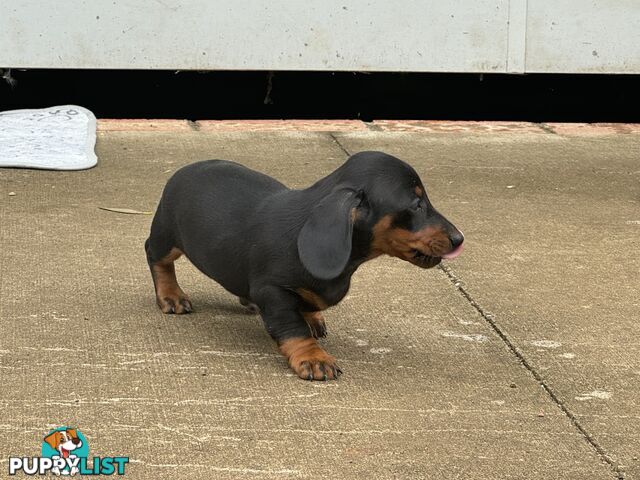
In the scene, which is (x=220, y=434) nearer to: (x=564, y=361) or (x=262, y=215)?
(x=262, y=215)

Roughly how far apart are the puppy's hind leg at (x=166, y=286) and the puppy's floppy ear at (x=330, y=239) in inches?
33.1

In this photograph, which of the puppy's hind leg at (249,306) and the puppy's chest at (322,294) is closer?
the puppy's chest at (322,294)

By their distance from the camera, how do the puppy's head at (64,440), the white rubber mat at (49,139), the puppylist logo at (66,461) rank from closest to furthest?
the puppylist logo at (66,461)
the puppy's head at (64,440)
the white rubber mat at (49,139)

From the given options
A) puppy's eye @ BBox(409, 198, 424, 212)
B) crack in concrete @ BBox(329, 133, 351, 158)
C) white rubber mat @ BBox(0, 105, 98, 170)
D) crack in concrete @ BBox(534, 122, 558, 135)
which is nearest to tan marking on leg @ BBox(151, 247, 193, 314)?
puppy's eye @ BBox(409, 198, 424, 212)

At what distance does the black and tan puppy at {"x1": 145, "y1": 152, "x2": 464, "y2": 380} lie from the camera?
12.7 feet

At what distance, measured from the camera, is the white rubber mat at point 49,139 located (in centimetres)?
655

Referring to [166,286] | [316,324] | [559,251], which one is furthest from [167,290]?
[559,251]

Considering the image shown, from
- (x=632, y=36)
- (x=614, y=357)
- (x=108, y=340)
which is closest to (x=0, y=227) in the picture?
(x=108, y=340)

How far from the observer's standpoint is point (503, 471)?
11.0 feet

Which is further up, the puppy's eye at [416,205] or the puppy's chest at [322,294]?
the puppy's eye at [416,205]

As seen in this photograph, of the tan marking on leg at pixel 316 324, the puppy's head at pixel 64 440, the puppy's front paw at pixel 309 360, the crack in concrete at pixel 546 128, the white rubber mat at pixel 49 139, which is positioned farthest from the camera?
the crack in concrete at pixel 546 128

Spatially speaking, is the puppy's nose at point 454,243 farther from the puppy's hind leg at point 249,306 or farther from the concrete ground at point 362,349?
the puppy's hind leg at point 249,306

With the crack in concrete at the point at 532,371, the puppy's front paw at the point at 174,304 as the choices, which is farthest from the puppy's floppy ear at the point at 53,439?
the crack in concrete at the point at 532,371

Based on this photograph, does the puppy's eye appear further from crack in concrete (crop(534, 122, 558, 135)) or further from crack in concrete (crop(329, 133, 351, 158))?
crack in concrete (crop(534, 122, 558, 135))
